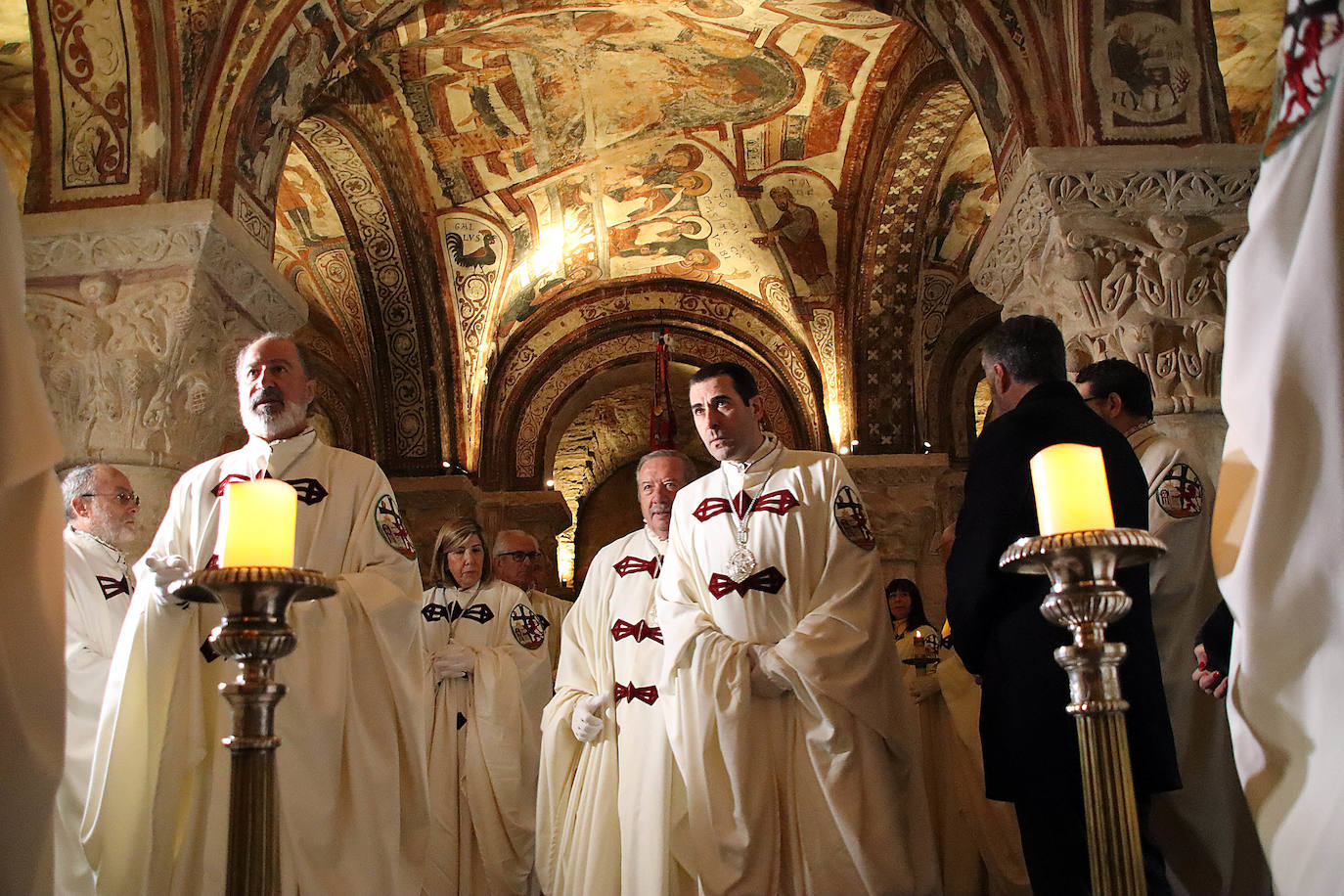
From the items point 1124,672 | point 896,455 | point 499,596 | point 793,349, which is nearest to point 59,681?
point 1124,672

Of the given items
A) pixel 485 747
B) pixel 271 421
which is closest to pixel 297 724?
pixel 271 421

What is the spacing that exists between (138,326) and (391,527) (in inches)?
92.9

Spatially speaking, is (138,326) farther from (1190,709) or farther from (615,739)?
(1190,709)

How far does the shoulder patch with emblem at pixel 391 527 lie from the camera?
11.7 feet

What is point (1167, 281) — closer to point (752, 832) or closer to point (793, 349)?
point (752, 832)

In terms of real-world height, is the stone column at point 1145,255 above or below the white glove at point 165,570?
above

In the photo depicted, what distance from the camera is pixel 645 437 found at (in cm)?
1716

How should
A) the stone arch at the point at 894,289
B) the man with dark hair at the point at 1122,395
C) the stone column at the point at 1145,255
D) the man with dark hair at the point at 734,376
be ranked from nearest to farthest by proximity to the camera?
the man with dark hair at the point at 1122,395 → the man with dark hair at the point at 734,376 → the stone column at the point at 1145,255 → the stone arch at the point at 894,289

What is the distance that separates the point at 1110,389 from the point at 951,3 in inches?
129

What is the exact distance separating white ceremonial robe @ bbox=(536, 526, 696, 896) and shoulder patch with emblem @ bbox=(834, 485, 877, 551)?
2.79 ft

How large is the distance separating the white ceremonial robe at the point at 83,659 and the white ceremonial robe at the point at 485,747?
69.1 inches

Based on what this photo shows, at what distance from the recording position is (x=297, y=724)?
319 cm

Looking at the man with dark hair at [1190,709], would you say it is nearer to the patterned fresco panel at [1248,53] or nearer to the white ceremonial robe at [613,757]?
the white ceremonial robe at [613,757]

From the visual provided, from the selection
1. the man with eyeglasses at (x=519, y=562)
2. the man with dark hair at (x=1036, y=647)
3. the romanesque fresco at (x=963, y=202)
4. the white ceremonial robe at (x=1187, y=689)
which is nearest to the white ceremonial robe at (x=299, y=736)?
the man with dark hair at (x=1036, y=647)
